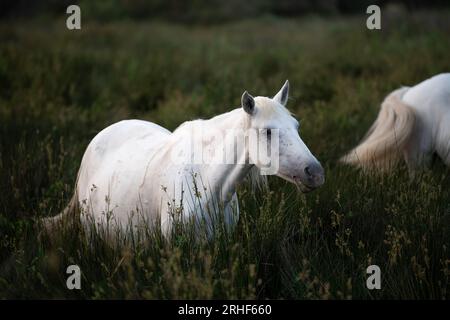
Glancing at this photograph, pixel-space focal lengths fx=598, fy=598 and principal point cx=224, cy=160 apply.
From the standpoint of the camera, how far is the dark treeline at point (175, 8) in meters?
21.7

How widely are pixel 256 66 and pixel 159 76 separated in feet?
6.82

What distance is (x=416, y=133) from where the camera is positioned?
5672 mm

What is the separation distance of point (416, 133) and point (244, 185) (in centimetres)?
227

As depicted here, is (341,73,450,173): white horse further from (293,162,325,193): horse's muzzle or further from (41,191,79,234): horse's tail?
(41,191,79,234): horse's tail

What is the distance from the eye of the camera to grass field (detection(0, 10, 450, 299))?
328 centimetres

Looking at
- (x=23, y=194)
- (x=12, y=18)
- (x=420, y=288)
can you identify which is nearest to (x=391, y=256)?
(x=420, y=288)

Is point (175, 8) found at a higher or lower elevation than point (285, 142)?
higher

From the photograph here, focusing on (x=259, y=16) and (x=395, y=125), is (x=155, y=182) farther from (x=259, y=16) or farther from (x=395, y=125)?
(x=259, y=16)

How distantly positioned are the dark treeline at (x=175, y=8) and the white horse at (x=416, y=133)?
1628 cm

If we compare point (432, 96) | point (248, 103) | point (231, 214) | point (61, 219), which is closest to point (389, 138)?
point (432, 96)

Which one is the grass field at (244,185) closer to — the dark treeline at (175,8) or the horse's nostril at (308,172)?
the horse's nostril at (308,172)

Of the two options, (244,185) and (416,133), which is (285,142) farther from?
(416,133)

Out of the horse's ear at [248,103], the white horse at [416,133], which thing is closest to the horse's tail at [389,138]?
the white horse at [416,133]

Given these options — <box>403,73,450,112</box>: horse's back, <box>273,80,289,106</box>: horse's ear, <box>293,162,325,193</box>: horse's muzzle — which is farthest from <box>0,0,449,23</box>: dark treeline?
<box>293,162,325,193</box>: horse's muzzle
